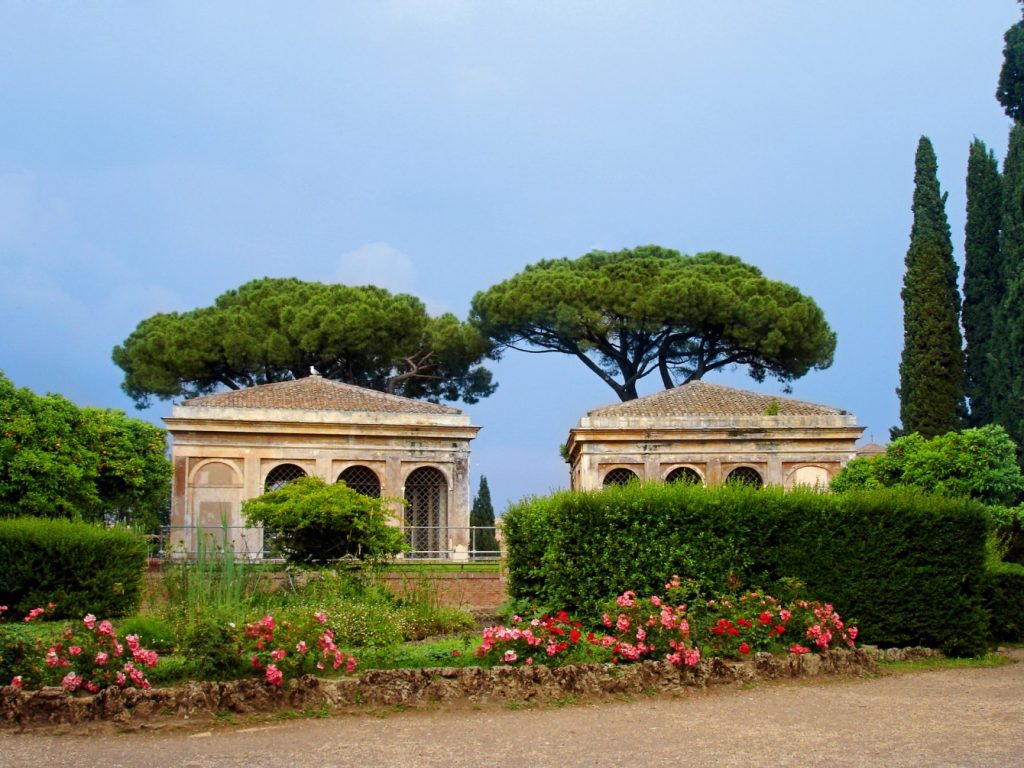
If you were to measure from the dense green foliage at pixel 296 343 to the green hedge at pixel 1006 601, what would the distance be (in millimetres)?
34858

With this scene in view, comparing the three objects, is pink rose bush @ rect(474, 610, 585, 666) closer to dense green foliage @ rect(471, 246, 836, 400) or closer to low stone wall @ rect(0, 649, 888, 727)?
low stone wall @ rect(0, 649, 888, 727)

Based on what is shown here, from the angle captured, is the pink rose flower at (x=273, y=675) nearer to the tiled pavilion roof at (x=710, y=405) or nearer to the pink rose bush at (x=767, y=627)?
the pink rose bush at (x=767, y=627)

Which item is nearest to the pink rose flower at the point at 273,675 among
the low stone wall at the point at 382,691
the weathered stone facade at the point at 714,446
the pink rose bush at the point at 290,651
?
the pink rose bush at the point at 290,651

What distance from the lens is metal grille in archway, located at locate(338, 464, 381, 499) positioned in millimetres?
34750

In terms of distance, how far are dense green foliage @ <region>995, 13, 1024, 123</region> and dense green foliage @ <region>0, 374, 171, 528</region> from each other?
30130 millimetres

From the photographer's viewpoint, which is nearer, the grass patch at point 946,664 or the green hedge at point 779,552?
the grass patch at point 946,664

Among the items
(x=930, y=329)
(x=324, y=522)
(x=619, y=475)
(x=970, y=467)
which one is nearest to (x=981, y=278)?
(x=930, y=329)

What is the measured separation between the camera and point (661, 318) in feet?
156

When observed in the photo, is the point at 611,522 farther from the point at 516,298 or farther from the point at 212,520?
the point at 516,298

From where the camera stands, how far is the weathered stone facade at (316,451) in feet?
108

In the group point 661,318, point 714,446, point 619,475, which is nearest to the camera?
point 714,446

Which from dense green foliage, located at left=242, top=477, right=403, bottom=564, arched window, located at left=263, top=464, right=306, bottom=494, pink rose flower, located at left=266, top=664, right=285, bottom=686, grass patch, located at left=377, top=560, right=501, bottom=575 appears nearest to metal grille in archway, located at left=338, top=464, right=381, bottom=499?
arched window, located at left=263, top=464, right=306, bottom=494

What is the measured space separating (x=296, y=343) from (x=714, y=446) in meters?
22.2

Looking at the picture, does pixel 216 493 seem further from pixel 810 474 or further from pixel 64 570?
pixel 810 474
